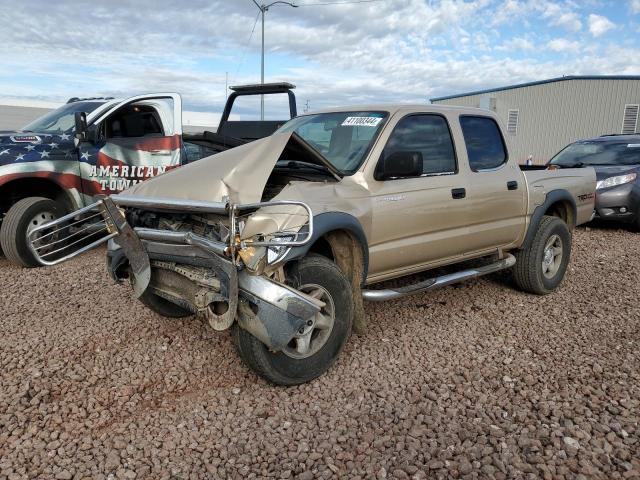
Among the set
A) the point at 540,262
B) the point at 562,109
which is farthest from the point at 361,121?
the point at 562,109

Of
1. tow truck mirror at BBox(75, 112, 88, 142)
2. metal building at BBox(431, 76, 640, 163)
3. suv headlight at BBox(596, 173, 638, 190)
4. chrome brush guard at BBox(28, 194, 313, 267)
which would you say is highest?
metal building at BBox(431, 76, 640, 163)

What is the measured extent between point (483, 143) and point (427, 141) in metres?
0.83

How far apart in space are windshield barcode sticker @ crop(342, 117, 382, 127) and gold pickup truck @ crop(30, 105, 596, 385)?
0.06 feet

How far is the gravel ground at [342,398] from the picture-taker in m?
2.72

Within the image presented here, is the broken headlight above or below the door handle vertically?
below

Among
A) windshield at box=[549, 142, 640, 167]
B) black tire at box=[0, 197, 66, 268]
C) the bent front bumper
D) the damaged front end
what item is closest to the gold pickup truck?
the damaged front end

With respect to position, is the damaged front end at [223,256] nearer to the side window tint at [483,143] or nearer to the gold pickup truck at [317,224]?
the gold pickup truck at [317,224]

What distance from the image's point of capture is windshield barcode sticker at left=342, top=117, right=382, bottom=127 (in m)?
4.18

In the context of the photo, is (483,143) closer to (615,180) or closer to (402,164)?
(402,164)

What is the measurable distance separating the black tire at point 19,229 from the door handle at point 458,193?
4800 millimetres

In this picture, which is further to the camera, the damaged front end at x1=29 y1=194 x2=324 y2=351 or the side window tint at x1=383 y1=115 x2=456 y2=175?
the side window tint at x1=383 y1=115 x2=456 y2=175

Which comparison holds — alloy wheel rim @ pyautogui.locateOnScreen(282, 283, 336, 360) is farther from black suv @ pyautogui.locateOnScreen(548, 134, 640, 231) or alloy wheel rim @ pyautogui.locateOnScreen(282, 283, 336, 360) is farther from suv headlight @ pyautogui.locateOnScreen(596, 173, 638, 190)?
suv headlight @ pyautogui.locateOnScreen(596, 173, 638, 190)

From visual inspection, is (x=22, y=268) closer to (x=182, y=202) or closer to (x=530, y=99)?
(x=182, y=202)

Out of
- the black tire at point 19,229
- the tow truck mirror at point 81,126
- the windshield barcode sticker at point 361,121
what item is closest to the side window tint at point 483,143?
the windshield barcode sticker at point 361,121
